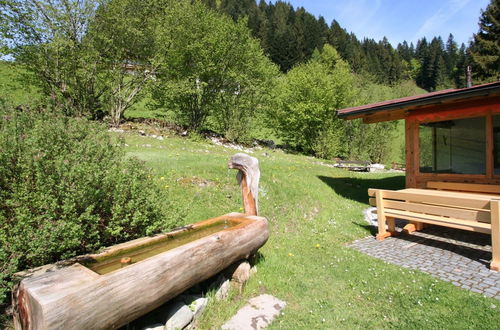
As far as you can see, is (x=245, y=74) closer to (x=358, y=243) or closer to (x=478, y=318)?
(x=358, y=243)

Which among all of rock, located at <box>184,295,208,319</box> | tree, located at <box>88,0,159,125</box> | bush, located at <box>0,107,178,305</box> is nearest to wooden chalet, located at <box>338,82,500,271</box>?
rock, located at <box>184,295,208,319</box>

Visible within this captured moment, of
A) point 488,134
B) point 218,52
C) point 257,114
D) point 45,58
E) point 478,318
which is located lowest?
point 478,318

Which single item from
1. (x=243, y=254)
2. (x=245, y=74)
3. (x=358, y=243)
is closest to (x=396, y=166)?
(x=245, y=74)

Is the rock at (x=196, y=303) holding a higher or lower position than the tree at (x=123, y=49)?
lower

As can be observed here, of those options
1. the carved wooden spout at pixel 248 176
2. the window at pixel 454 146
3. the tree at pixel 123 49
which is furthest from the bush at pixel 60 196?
the tree at pixel 123 49

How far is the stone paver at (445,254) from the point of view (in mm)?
3936

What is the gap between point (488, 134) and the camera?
24.7 ft

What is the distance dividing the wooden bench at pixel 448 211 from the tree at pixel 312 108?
1595cm

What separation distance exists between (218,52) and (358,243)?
51.3ft

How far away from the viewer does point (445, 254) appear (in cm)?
488

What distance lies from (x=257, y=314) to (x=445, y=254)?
3.56m

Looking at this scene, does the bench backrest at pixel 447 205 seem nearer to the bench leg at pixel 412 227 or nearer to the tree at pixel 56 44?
the bench leg at pixel 412 227

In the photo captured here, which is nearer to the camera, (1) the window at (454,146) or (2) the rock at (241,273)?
(2) the rock at (241,273)

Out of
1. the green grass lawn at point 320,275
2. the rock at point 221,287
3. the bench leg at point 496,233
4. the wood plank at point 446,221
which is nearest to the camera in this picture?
the green grass lawn at point 320,275
